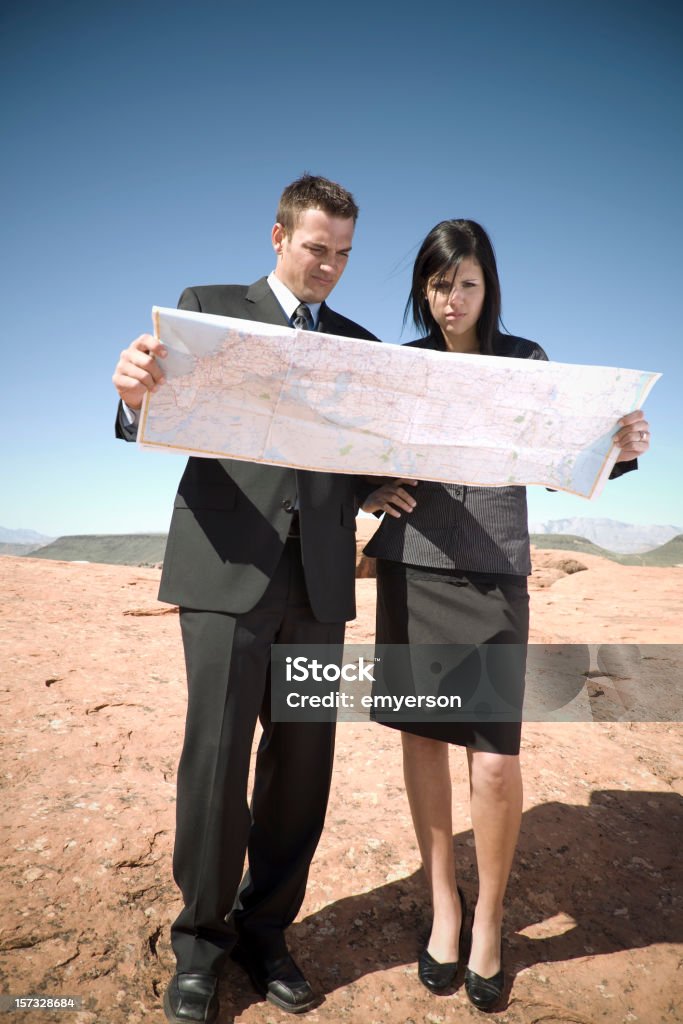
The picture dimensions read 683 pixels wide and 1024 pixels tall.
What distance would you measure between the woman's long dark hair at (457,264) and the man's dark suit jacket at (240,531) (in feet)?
2.04

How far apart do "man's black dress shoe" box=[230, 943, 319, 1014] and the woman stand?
42 centimetres

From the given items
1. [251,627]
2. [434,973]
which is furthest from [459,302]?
[434,973]

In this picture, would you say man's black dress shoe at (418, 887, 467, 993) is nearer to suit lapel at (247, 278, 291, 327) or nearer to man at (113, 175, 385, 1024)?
man at (113, 175, 385, 1024)

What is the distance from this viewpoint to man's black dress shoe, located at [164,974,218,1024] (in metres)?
1.87

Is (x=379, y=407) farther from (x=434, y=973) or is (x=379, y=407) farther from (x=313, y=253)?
(x=434, y=973)

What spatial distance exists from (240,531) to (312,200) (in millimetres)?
1091

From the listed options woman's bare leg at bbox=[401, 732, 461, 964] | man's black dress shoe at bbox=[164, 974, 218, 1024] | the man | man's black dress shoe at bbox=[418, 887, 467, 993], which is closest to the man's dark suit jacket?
the man

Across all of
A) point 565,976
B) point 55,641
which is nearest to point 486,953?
point 565,976

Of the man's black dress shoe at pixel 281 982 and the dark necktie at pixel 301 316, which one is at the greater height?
the dark necktie at pixel 301 316

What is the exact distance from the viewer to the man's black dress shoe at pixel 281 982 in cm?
198

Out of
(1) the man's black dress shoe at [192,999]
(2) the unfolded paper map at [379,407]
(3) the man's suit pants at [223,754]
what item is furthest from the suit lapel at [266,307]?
(1) the man's black dress shoe at [192,999]

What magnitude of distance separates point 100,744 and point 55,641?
6.00 ft

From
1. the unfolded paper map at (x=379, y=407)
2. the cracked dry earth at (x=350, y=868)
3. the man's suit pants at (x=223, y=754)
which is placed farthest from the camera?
the cracked dry earth at (x=350, y=868)

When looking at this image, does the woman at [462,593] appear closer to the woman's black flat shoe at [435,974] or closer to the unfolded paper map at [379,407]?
the woman's black flat shoe at [435,974]
